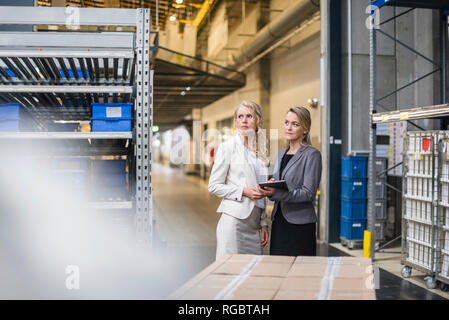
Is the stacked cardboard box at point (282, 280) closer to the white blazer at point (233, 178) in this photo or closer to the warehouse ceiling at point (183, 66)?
the white blazer at point (233, 178)

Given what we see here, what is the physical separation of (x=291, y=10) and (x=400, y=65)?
2703mm

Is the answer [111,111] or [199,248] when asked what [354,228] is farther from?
[111,111]

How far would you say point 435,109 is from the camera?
4797 millimetres

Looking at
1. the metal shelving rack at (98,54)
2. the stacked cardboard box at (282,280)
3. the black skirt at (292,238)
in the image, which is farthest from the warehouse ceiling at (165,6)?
the stacked cardboard box at (282,280)

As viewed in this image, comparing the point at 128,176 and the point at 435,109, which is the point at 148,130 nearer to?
the point at 128,176

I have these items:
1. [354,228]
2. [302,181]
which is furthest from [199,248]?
[302,181]

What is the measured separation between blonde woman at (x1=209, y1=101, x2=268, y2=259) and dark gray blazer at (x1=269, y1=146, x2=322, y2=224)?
0.16 m

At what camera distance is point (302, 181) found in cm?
276

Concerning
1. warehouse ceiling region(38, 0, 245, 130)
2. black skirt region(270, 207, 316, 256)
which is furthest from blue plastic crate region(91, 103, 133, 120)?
warehouse ceiling region(38, 0, 245, 130)

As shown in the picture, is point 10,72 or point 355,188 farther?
point 355,188

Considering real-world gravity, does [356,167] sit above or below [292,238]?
above

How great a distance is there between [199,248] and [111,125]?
434 centimetres
